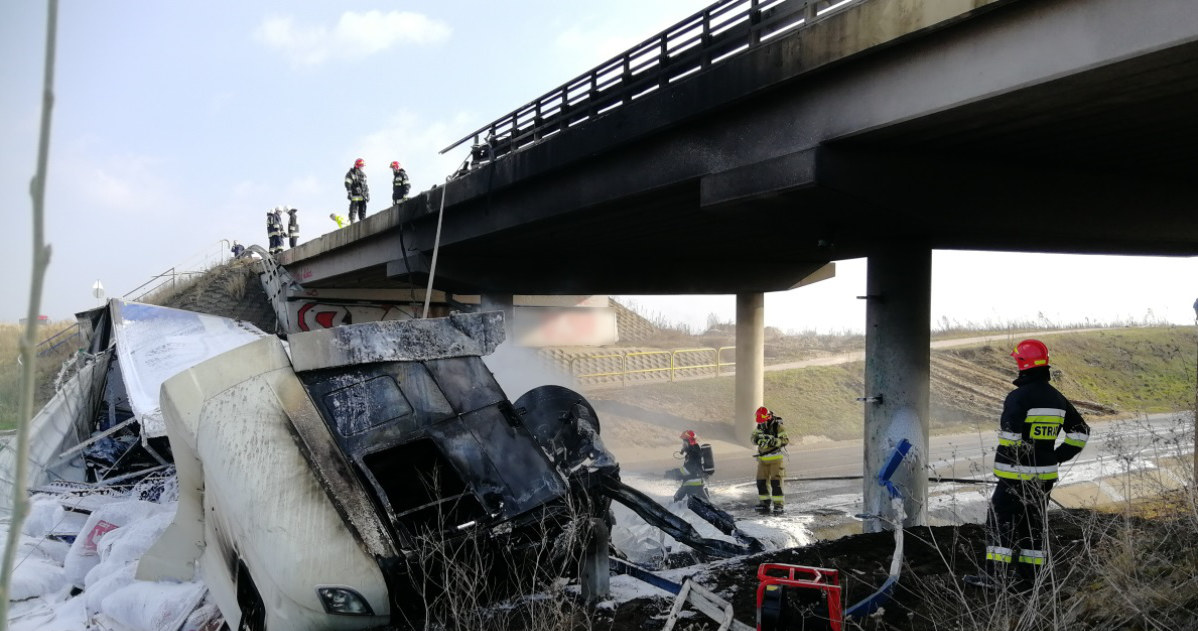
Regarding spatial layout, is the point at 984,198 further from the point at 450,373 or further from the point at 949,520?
the point at 450,373

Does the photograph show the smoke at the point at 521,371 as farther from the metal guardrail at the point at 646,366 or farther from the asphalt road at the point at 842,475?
the asphalt road at the point at 842,475

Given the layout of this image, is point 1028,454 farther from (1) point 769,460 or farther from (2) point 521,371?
(2) point 521,371

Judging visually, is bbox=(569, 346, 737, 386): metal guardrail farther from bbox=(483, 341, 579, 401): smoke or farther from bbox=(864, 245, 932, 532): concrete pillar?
bbox=(864, 245, 932, 532): concrete pillar

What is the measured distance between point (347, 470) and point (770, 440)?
8707 millimetres

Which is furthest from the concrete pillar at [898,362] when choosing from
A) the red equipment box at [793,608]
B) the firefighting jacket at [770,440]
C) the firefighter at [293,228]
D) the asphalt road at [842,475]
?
the firefighter at [293,228]

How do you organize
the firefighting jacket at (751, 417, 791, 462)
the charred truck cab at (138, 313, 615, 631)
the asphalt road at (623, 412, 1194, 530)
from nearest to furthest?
the charred truck cab at (138, 313, 615, 631)
the asphalt road at (623, 412, 1194, 530)
the firefighting jacket at (751, 417, 791, 462)

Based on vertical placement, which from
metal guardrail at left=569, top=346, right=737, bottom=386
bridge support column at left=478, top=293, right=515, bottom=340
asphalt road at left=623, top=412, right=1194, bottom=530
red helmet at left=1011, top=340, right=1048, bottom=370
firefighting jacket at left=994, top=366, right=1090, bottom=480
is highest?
bridge support column at left=478, top=293, right=515, bottom=340

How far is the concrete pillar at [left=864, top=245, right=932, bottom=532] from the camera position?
32.8ft

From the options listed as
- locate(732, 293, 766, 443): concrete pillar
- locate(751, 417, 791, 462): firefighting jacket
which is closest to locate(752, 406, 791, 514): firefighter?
locate(751, 417, 791, 462): firefighting jacket

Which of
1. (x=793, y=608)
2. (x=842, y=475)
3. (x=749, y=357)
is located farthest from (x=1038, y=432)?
(x=749, y=357)

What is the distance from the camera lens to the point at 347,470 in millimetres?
4738

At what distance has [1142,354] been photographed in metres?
34.5

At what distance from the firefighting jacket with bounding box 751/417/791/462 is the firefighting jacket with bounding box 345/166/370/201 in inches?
546

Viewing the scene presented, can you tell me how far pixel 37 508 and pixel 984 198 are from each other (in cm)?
1162
